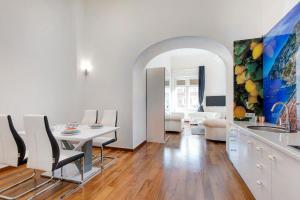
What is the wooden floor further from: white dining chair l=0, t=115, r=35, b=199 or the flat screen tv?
the flat screen tv

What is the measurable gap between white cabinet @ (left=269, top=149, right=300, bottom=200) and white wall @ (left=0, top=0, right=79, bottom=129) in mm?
3887

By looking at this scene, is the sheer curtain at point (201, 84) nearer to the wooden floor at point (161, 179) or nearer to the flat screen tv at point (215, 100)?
the flat screen tv at point (215, 100)

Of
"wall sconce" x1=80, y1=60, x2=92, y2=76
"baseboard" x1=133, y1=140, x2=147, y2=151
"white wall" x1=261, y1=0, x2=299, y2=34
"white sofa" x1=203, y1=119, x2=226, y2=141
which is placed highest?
"white wall" x1=261, y1=0, x2=299, y2=34

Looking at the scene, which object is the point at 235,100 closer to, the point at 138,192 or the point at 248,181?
the point at 248,181

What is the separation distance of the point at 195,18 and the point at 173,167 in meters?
3.10

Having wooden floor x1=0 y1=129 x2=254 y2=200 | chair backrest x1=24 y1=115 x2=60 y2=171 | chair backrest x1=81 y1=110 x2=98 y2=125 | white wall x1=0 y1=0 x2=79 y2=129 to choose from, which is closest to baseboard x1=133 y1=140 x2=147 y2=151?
wooden floor x1=0 y1=129 x2=254 y2=200

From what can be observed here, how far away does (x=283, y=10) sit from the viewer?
92.6 inches

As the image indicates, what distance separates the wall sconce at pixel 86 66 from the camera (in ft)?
14.4

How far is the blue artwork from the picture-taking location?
6.59 ft

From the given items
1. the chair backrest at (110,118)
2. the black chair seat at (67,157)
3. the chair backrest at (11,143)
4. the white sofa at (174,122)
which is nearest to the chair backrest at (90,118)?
→ the chair backrest at (110,118)

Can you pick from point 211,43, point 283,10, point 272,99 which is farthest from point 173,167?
point 283,10

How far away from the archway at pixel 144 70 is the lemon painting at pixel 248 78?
0.37 meters

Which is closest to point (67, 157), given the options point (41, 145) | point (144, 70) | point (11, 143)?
point (41, 145)

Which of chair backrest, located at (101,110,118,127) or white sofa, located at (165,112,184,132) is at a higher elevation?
chair backrest, located at (101,110,118,127)
